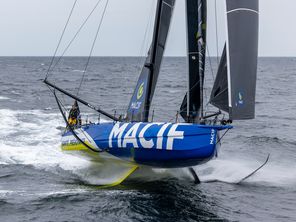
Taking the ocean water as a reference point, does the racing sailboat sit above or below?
above

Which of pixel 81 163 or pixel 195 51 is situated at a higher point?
pixel 195 51

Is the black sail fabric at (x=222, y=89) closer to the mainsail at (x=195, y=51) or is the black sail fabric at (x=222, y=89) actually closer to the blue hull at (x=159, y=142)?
the mainsail at (x=195, y=51)

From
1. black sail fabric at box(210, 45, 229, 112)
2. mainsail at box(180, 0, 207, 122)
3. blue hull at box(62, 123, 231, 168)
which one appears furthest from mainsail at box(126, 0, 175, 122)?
black sail fabric at box(210, 45, 229, 112)

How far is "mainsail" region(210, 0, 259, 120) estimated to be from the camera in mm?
11438

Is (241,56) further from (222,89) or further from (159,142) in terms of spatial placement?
(159,142)

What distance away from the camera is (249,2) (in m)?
11.8

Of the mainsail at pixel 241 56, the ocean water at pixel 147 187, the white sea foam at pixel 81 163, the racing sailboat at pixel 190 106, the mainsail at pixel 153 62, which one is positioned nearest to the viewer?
the mainsail at pixel 241 56

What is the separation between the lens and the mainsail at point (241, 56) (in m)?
11.4

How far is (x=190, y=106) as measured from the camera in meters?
13.7

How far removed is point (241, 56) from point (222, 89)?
1357 millimetres

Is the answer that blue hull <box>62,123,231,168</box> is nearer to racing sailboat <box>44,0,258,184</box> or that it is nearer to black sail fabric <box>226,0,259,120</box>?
racing sailboat <box>44,0,258,184</box>

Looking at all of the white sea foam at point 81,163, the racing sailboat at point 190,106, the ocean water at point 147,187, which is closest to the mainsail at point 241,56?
the racing sailboat at point 190,106

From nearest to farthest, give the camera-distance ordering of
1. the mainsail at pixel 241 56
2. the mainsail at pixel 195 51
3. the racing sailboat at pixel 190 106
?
the mainsail at pixel 241 56, the racing sailboat at pixel 190 106, the mainsail at pixel 195 51

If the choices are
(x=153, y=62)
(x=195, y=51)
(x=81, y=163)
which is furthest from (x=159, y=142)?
(x=81, y=163)
